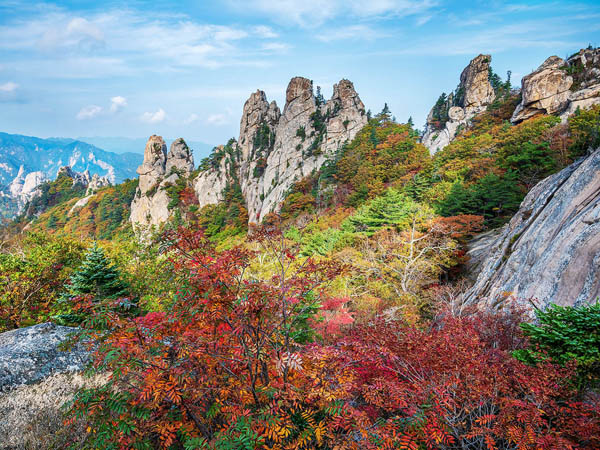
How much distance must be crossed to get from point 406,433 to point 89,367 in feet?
13.3

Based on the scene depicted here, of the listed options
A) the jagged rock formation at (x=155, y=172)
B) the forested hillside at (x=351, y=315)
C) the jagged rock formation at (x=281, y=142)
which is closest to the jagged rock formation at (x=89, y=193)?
the jagged rock formation at (x=155, y=172)

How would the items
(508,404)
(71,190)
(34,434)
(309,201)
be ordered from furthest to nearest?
1. (71,190)
2. (309,201)
3. (34,434)
4. (508,404)

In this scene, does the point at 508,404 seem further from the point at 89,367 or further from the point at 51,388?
the point at 51,388

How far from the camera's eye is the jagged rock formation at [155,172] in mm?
56062

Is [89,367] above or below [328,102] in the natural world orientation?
below

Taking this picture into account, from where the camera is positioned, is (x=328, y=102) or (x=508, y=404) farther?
(x=328, y=102)

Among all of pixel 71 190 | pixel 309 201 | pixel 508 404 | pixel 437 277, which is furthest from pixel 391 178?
pixel 71 190

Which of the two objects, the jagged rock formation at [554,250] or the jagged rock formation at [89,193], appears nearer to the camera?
the jagged rock formation at [554,250]

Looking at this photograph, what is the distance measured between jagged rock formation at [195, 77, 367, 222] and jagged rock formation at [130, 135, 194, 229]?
5954 mm

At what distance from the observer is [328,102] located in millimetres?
50438

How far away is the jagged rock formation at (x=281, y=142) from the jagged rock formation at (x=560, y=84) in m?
22.9

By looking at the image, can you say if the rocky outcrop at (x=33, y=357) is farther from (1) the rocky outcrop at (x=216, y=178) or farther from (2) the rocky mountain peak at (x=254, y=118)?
(2) the rocky mountain peak at (x=254, y=118)

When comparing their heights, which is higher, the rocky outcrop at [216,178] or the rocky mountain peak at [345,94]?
the rocky mountain peak at [345,94]

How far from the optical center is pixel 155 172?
58.5 meters
